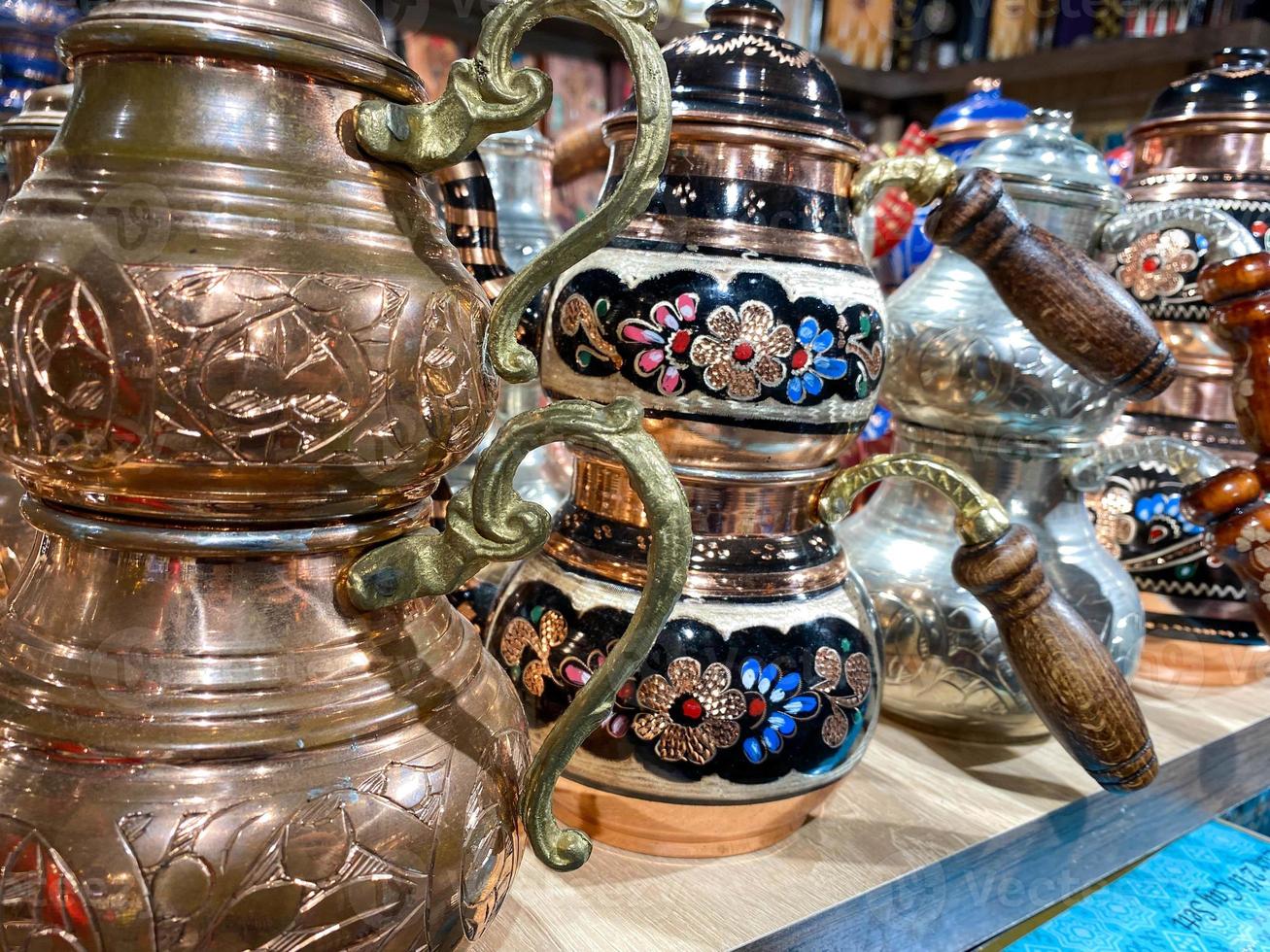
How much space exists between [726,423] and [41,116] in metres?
0.42

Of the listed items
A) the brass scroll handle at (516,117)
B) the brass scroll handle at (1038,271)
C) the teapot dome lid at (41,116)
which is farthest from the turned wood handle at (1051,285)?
the teapot dome lid at (41,116)

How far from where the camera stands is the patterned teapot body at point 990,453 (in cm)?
79

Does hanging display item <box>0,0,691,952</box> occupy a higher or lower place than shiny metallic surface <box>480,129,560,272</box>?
lower

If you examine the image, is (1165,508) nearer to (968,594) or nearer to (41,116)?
(968,594)

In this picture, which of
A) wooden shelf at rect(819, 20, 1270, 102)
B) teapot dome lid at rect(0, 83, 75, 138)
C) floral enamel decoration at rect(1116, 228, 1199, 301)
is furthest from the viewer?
wooden shelf at rect(819, 20, 1270, 102)

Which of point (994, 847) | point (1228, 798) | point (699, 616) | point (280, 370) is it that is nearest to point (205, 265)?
point (280, 370)

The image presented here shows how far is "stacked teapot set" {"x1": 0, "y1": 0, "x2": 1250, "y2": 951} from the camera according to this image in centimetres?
36

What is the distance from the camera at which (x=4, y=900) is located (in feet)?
1.17

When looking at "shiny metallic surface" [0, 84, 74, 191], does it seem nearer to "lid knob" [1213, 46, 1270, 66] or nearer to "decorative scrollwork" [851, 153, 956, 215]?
"decorative scrollwork" [851, 153, 956, 215]

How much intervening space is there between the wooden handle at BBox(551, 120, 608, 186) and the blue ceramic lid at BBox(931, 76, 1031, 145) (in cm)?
51

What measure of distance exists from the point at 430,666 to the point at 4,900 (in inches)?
6.8

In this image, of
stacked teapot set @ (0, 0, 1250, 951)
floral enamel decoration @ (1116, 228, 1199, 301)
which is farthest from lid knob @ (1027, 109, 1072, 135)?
stacked teapot set @ (0, 0, 1250, 951)

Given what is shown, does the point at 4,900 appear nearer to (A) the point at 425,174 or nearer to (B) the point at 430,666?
(B) the point at 430,666

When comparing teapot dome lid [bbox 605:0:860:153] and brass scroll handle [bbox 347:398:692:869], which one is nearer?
brass scroll handle [bbox 347:398:692:869]
